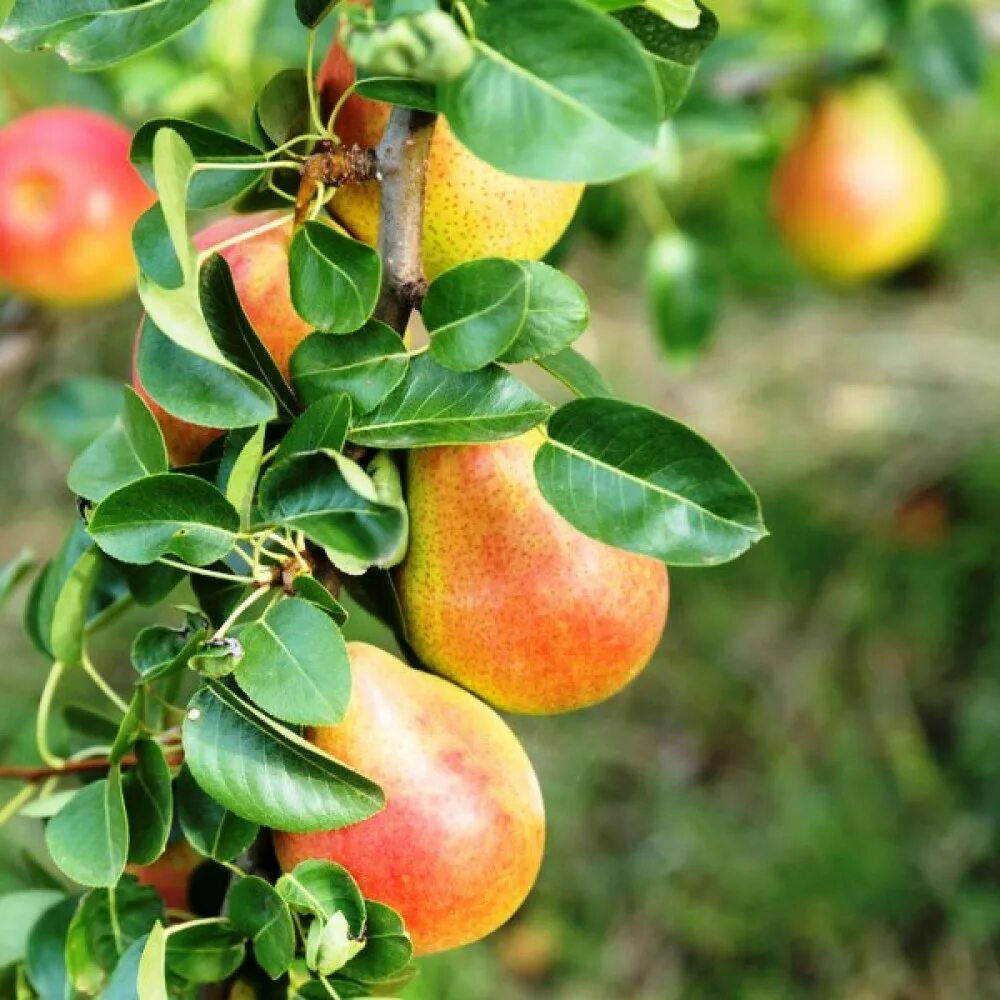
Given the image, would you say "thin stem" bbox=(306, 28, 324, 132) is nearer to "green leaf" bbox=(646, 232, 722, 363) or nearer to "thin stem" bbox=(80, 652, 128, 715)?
"thin stem" bbox=(80, 652, 128, 715)

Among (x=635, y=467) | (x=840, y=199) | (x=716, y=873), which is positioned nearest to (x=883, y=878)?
(x=716, y=873)

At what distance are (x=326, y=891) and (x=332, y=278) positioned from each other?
0.19 metres

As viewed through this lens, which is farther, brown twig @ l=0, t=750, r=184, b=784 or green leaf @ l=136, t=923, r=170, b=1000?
brown twig @ l=0, t=750, r=184, b=784

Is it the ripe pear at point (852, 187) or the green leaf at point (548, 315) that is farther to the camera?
the ripe pear at point (852, 187)

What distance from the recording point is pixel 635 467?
1.42 feet

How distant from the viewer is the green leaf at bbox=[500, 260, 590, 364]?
420 mm

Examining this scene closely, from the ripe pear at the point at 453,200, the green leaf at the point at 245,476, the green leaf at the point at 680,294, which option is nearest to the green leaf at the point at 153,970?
the green leaf at the point at 245,476

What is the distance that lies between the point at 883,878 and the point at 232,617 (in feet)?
4.34

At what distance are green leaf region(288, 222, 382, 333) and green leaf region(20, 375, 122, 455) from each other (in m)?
0.53

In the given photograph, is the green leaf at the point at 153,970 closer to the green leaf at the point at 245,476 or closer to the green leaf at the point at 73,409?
the green leaf at the point at 245,476

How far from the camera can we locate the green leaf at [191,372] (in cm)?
→ 39

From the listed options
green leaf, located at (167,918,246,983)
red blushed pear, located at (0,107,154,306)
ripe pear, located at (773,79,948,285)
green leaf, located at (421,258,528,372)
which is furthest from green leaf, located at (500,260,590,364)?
ripe pear, located at (773,79,948,285)

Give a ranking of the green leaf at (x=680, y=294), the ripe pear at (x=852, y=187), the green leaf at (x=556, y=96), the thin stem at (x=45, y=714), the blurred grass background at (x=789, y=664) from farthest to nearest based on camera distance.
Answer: the blurred grass background at (x=789, y=664) → the ripe pear at (x=852, y=187) → the green leaf at (x=680, y=294) → the thin stem at (x=45, y=714) → the green leaf at (x=556, y=96)

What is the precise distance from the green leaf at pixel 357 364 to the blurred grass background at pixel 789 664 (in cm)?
80
